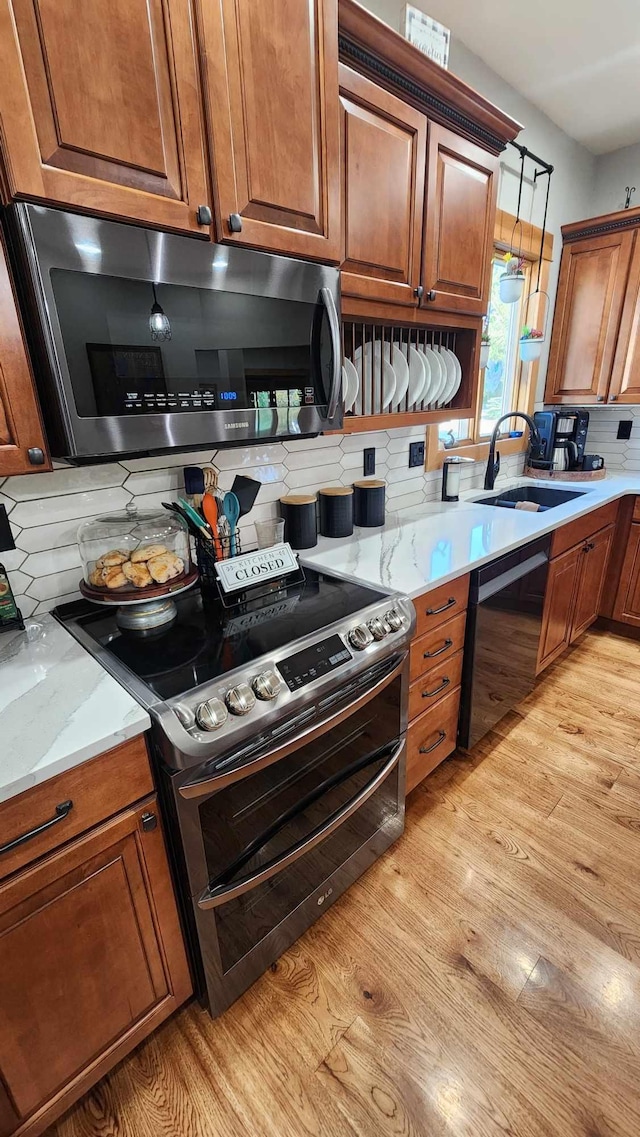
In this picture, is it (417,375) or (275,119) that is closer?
(275,119)

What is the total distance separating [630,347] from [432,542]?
6.66 ft

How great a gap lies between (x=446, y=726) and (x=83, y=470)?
1498 millimetres

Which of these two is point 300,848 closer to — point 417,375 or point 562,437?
point 417,375

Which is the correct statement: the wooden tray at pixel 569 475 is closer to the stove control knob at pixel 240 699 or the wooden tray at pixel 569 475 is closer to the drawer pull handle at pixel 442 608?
the drawer pull handle at pixel 442 608

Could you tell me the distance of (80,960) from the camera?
3.01 ft

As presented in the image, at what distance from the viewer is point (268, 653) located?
1071mm

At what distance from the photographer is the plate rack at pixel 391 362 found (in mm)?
1714

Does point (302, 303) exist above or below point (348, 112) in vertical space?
below

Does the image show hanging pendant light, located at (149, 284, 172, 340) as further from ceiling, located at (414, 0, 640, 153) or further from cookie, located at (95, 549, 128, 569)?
ceiling, located at (414, 0, 640, 153)

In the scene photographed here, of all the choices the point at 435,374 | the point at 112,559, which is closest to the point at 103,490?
the point at 112,559

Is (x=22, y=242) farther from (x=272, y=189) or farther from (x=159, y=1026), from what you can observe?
(x=159, y=1026)

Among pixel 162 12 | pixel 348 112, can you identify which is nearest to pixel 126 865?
pixel 162 12

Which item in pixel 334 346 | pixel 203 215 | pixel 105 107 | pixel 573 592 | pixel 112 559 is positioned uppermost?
pixel 105 107

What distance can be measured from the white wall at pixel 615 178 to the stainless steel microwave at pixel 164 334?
2.83 metres
